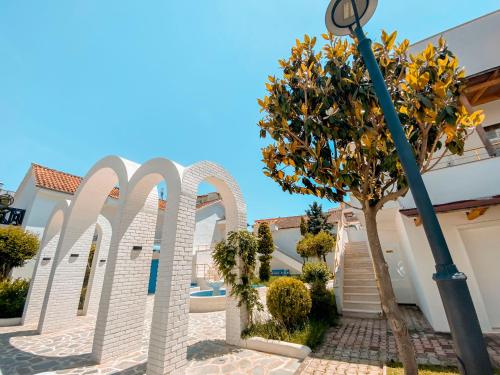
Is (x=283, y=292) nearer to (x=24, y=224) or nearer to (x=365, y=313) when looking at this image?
(x=365, y=313)

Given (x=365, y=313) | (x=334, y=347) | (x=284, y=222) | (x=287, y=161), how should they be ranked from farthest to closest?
(x=284, y=222) → (x=365, y=313) → (x=334, y=347) → (x=287, y=161)

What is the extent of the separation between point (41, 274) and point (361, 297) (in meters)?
13.5

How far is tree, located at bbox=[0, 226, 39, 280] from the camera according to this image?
383 inches

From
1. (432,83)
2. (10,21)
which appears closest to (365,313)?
(432,83)

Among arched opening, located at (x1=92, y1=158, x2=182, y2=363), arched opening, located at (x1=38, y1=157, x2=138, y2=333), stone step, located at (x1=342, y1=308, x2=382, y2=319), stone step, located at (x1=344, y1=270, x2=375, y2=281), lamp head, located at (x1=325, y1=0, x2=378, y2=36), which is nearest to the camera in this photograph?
lamp head, located at (x1=325, y1=0, x2=378, y2=36)

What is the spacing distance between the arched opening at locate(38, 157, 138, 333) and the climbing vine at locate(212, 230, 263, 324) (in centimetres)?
443

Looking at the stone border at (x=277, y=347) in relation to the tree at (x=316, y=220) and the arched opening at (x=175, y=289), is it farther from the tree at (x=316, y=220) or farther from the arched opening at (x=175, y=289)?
the tree at (x=316, y=220)

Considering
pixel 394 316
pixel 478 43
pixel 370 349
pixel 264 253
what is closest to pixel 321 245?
pixel 264 253

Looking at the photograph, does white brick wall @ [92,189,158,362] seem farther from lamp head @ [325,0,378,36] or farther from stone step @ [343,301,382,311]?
stone step @ [343,301,382,311]

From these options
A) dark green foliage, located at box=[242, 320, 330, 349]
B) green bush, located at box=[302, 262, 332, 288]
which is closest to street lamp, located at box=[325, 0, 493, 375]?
dark green foliage, located at box=[242, 320, 330, 349]

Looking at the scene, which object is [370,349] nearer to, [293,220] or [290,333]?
[290,333]

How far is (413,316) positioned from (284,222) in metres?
18.9

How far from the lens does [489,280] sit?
6.67m

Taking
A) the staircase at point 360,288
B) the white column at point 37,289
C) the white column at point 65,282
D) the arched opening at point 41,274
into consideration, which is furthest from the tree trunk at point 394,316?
the white column at point 37,289
